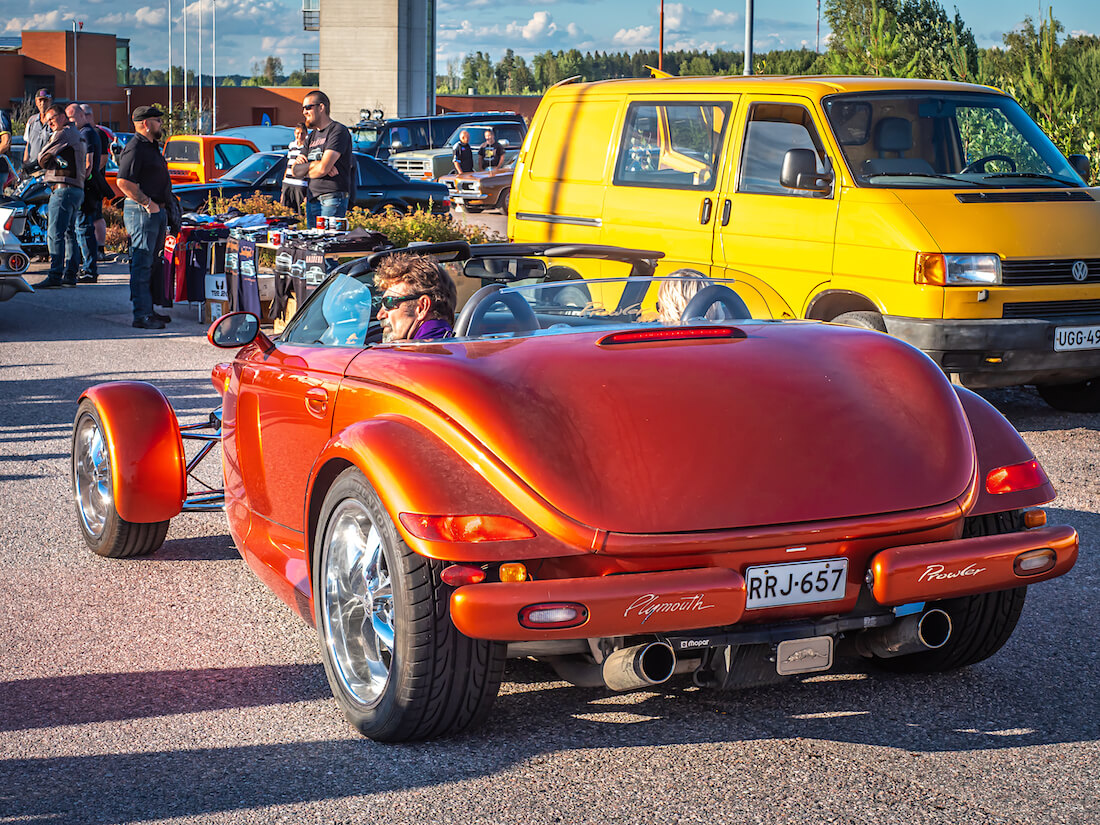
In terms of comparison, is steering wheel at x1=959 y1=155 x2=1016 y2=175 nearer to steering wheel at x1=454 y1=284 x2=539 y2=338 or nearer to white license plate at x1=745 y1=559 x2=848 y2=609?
steering wheel at x1=454 y1=284 x2=539 y2=338

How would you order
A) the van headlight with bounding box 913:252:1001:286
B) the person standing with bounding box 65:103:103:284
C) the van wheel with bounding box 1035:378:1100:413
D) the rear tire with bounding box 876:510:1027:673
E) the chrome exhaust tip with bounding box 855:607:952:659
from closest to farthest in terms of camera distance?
the chrome exhaust tip with bounding box 855:607:952:659 < the rear tire with bounding box 876:510:1027:673 < the van headlight with bounding box 913:252:1001:286 < the van wheel with bounding box 1035:378:1100:413 < the person standing with bounding box 65:103:103:284

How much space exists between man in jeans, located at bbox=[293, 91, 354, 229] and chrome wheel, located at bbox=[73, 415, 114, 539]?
7199mm

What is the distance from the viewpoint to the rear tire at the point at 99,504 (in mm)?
5445

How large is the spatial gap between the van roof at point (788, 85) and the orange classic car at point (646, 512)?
16.3 feet

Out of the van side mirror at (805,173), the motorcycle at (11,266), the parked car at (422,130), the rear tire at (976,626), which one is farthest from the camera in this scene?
the parked car at (422,130)

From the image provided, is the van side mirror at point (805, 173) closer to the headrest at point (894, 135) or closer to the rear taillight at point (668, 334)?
the headrest at point (894, 135)

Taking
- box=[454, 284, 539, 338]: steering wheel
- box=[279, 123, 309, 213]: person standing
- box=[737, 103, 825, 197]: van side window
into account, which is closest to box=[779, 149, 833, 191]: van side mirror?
box=[737, 103, 825, 197]: van side window

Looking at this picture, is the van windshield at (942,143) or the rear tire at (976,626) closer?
the rear tire at (976,626)

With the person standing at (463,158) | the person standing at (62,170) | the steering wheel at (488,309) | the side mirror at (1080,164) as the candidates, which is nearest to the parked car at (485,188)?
the person standing at (463,158)

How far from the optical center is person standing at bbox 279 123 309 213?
1333 centimetres

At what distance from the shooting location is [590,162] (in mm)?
9758

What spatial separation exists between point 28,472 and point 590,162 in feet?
15.0

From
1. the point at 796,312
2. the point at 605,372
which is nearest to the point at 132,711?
the point at 605,372

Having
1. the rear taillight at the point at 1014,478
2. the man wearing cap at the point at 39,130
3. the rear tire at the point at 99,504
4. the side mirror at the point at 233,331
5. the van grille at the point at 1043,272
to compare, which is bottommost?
the rear tire at the point at 99,504
